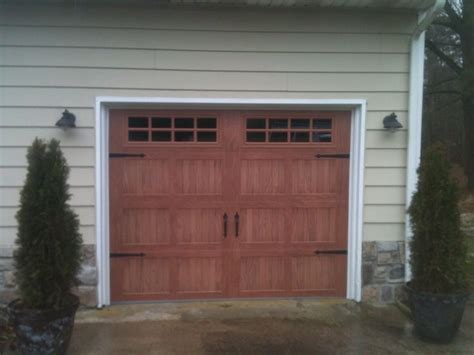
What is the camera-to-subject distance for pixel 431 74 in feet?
50.1

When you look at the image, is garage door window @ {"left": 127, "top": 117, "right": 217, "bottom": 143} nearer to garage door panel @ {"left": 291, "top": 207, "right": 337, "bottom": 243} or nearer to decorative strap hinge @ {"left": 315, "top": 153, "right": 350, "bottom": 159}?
decorative strap hinge @ {"left": 315, "top": 153, "right": 350, "bottom": 159}

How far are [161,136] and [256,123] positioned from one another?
36.3 inches

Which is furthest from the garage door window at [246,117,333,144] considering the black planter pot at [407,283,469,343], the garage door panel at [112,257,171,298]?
the black planter pot at [407,283,469,343]

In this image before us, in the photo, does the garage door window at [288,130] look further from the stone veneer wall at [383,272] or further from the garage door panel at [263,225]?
the stone veneer wall at [383,272]

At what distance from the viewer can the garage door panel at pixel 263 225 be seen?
454 centimetres

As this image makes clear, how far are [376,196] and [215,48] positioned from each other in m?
2.08

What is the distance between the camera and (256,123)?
4.51 metres

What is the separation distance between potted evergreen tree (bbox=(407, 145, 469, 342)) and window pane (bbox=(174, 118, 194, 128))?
2.11 m

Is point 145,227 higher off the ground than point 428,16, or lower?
lower

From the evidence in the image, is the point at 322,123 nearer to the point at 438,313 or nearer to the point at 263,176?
the point at 263,176

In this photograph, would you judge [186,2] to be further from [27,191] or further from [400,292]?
[400,292]

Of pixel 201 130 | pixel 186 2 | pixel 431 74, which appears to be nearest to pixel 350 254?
pixel 201 130

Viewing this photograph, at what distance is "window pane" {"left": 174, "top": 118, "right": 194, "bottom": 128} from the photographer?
14.6ft

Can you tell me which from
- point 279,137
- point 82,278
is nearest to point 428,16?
point 279,137
